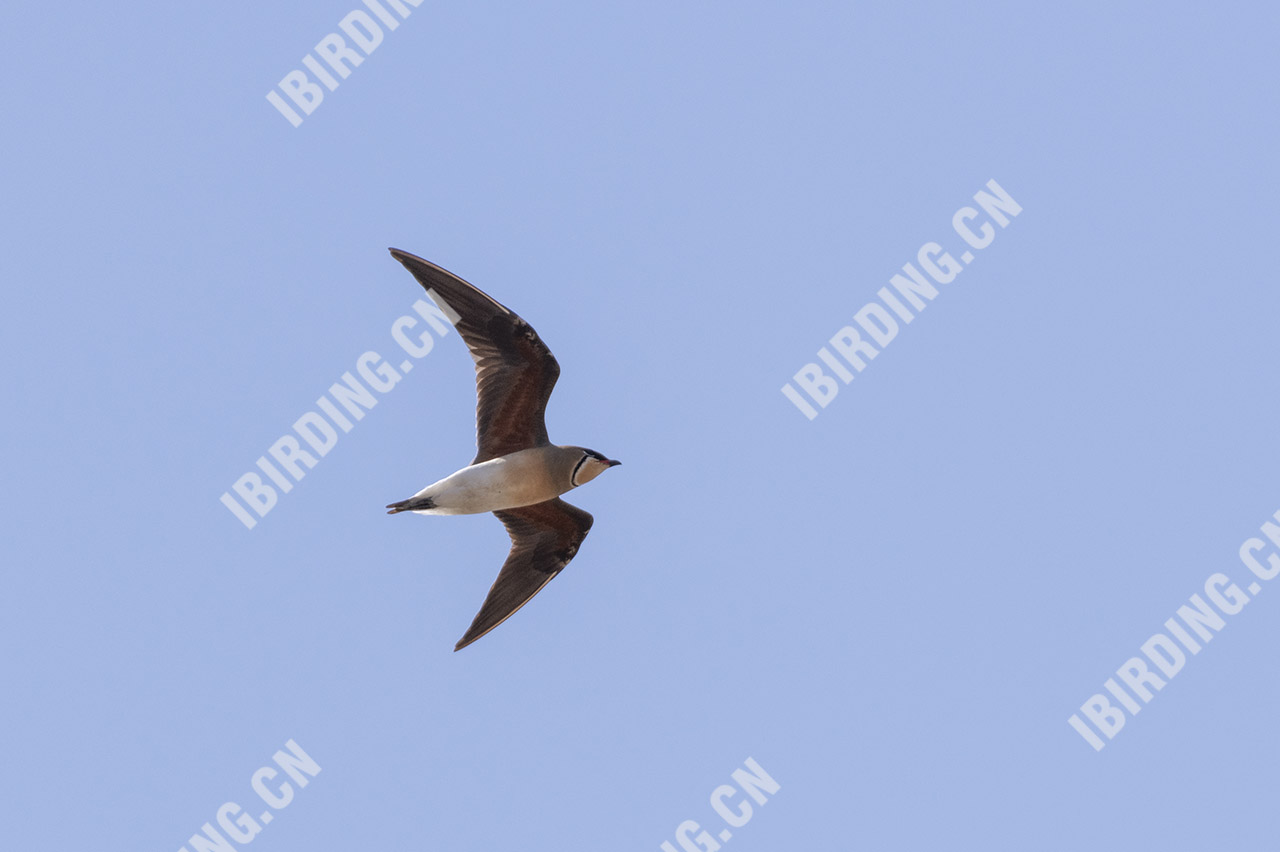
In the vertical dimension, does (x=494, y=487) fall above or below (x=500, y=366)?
below

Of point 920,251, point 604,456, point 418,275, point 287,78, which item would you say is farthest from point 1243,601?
point 287,78

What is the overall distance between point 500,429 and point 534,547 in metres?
1.58

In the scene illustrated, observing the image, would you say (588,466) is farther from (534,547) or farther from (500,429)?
(534,547)

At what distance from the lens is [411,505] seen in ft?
46.9

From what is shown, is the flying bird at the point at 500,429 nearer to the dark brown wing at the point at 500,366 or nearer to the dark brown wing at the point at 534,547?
the dark brown wing at the point at 500,366

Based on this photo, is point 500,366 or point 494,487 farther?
point 500,366

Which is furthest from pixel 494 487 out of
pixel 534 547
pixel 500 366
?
pixel 534 547

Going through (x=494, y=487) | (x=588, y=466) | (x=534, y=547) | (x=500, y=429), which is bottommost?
(x=534, y=547)

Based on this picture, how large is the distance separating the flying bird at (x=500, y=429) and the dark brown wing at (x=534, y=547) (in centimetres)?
16

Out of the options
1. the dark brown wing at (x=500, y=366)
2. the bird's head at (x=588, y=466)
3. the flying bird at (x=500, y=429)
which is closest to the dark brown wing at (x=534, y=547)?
the flying bird at (x=500, y=429)

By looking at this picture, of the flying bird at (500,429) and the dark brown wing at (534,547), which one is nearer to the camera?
the flying bird at (500,429)

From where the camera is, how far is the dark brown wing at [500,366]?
47.0ft

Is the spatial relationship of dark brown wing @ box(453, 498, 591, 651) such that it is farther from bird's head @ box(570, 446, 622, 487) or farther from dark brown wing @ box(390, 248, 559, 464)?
dark brown wing @ box(390, 248, 559, 464)

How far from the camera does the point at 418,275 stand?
14.1 metres
